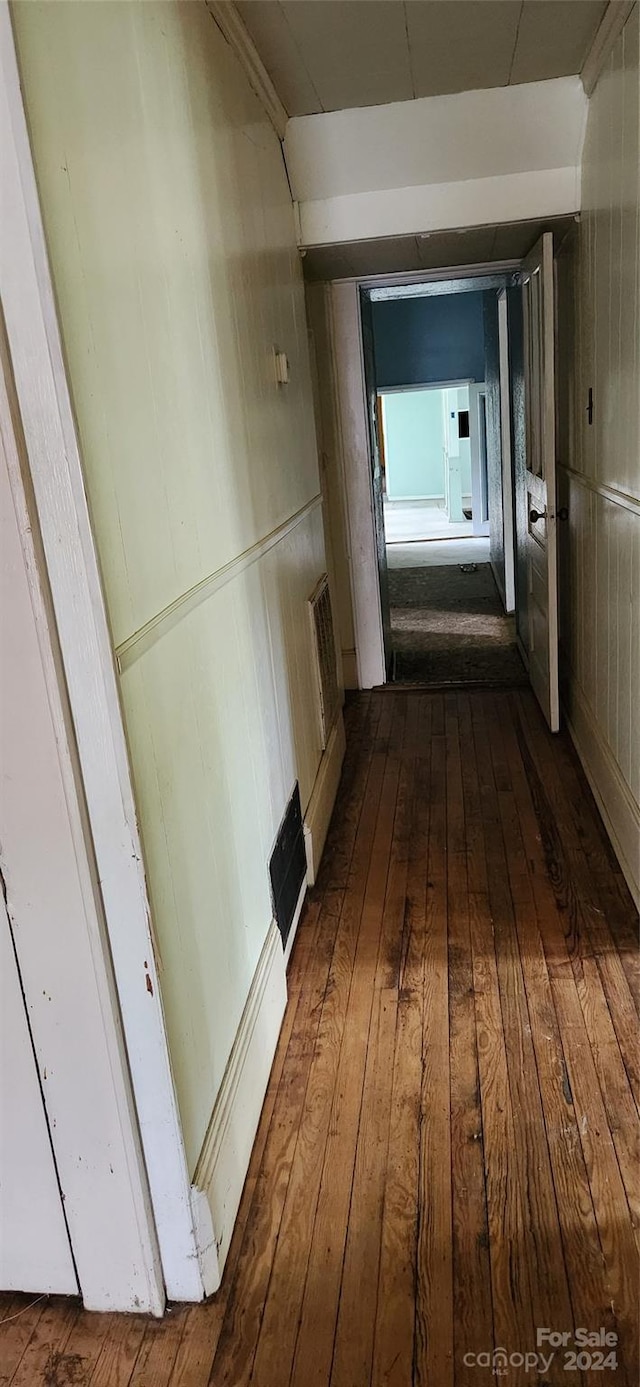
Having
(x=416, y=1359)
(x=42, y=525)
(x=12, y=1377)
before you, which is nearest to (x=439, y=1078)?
(x=416, y=1359)

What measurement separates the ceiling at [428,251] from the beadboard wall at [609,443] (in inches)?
7.4

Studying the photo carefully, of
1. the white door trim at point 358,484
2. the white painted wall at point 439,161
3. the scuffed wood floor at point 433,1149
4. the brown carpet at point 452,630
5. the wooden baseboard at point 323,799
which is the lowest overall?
the scuffed wood floor at point 433,1149

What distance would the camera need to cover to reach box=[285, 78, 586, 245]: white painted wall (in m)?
2.94

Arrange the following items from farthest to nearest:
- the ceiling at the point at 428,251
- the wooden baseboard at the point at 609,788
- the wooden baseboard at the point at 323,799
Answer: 1. the ceiling at the point at 428,251
2. the wooden baseboard at the point at 323,799
3. the wooden baseboard at the point at 609,788

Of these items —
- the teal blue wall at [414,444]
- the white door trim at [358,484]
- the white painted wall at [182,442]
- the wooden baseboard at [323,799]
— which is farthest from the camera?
the teal blue wall at [414,444]

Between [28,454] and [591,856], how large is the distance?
2.20 m

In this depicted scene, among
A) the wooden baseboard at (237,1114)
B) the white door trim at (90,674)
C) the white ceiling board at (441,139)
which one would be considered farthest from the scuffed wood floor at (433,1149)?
the white ceiling board at (441,139)

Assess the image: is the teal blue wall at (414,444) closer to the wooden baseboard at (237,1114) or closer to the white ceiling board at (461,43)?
the white ceiling board at (461,43)

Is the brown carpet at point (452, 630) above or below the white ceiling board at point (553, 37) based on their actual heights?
below

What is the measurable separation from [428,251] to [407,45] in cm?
115

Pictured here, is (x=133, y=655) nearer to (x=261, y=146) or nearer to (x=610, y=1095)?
(x=610, y=1095)

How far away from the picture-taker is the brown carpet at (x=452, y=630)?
15.8 ft

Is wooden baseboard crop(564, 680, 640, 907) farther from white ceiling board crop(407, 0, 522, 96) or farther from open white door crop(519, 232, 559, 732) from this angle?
white ceiling board crop(407, 0, 522, 96)

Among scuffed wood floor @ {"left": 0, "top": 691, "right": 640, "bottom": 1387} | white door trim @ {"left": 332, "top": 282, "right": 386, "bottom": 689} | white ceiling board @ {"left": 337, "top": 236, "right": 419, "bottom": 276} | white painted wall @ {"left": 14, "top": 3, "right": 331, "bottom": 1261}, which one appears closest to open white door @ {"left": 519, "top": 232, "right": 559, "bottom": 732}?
white ceiling board @ {"left": 337, "top": 236, "right": 419, "bottom": 276}
